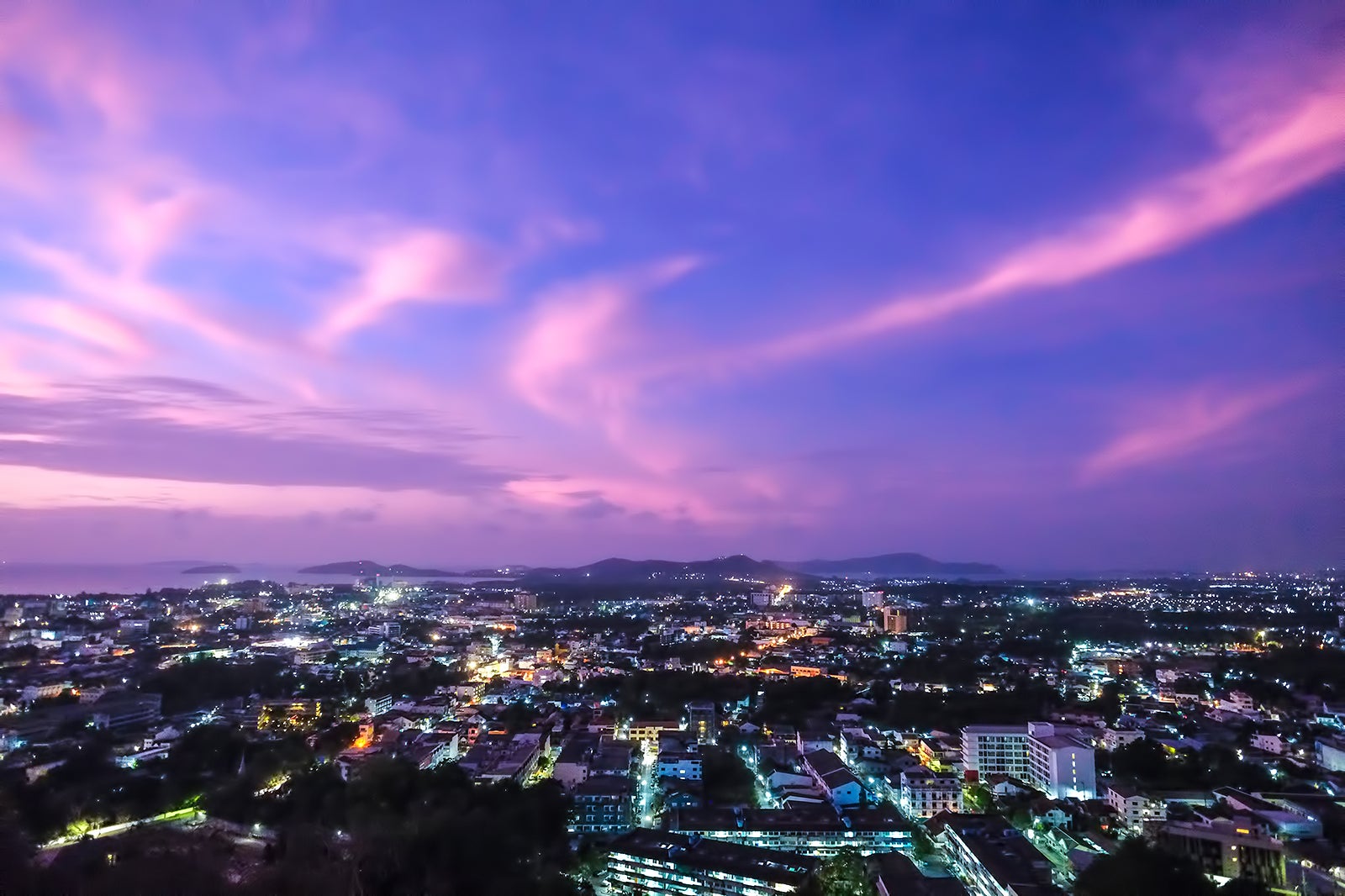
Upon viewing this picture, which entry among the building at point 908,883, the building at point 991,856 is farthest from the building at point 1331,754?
the building at point 908,883

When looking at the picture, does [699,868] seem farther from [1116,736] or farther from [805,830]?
[1116,736]

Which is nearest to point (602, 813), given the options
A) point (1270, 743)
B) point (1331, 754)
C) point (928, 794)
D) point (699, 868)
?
point (699, 868)

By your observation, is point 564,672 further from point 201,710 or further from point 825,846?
point 825,846

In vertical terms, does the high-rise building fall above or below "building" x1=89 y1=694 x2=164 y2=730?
above

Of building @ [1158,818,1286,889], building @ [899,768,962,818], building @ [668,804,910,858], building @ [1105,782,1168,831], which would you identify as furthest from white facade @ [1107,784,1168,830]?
building @ [668,804,910,858]

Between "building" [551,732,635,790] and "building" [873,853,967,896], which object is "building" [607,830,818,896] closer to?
"building" [873,853,967,896]
